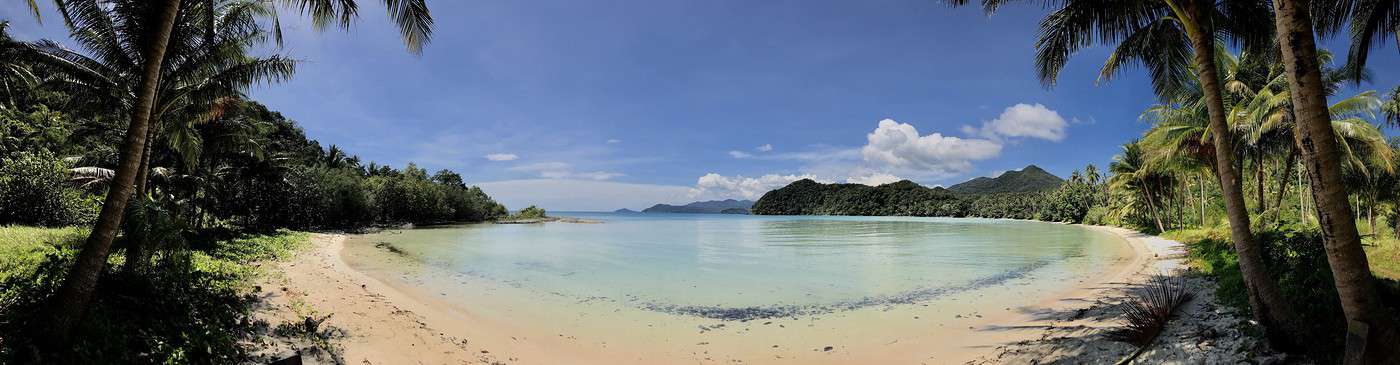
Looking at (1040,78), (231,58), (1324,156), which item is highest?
(231,58)

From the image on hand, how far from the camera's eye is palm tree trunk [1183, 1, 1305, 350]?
4.33 metres

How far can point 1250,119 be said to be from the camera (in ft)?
45.1

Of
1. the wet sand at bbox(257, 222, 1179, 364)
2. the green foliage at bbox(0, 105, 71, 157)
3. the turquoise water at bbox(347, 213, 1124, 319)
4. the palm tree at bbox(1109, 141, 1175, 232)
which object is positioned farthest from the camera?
the palm tree at bbox(1109, 141, 1175, 232)

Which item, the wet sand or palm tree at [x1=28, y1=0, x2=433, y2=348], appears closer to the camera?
palm tree at [x1=28, y1=0, x2=433, y2=348]

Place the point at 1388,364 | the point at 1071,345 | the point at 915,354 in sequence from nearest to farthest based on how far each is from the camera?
1. the point at 1388,364
2. the point at 1071,345
3. the point at 915,354

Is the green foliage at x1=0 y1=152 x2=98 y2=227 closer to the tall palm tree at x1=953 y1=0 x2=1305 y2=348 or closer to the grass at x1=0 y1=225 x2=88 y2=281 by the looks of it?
the grass at x1=0 y1=225 x2=88 y2=281

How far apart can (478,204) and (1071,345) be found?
71508mm

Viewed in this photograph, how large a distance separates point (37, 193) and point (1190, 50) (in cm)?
2651

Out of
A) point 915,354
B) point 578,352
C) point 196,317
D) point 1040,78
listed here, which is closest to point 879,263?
point 1040,78

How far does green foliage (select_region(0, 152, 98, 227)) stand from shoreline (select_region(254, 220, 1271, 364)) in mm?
10220

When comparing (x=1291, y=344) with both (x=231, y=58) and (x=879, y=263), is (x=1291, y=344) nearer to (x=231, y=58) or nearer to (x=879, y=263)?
(x=879, y=263)

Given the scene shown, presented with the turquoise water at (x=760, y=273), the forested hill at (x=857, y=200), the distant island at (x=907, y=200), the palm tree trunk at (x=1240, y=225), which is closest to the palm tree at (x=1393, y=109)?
the turquoise water at (x=760, y=273)

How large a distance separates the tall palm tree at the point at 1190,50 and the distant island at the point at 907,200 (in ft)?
265

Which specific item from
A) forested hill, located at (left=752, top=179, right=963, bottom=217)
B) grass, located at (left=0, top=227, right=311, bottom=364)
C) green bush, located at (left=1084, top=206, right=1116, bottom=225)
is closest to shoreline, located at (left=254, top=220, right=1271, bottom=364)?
grass, located at (left=0, top=227, right=311, bottom=364)
